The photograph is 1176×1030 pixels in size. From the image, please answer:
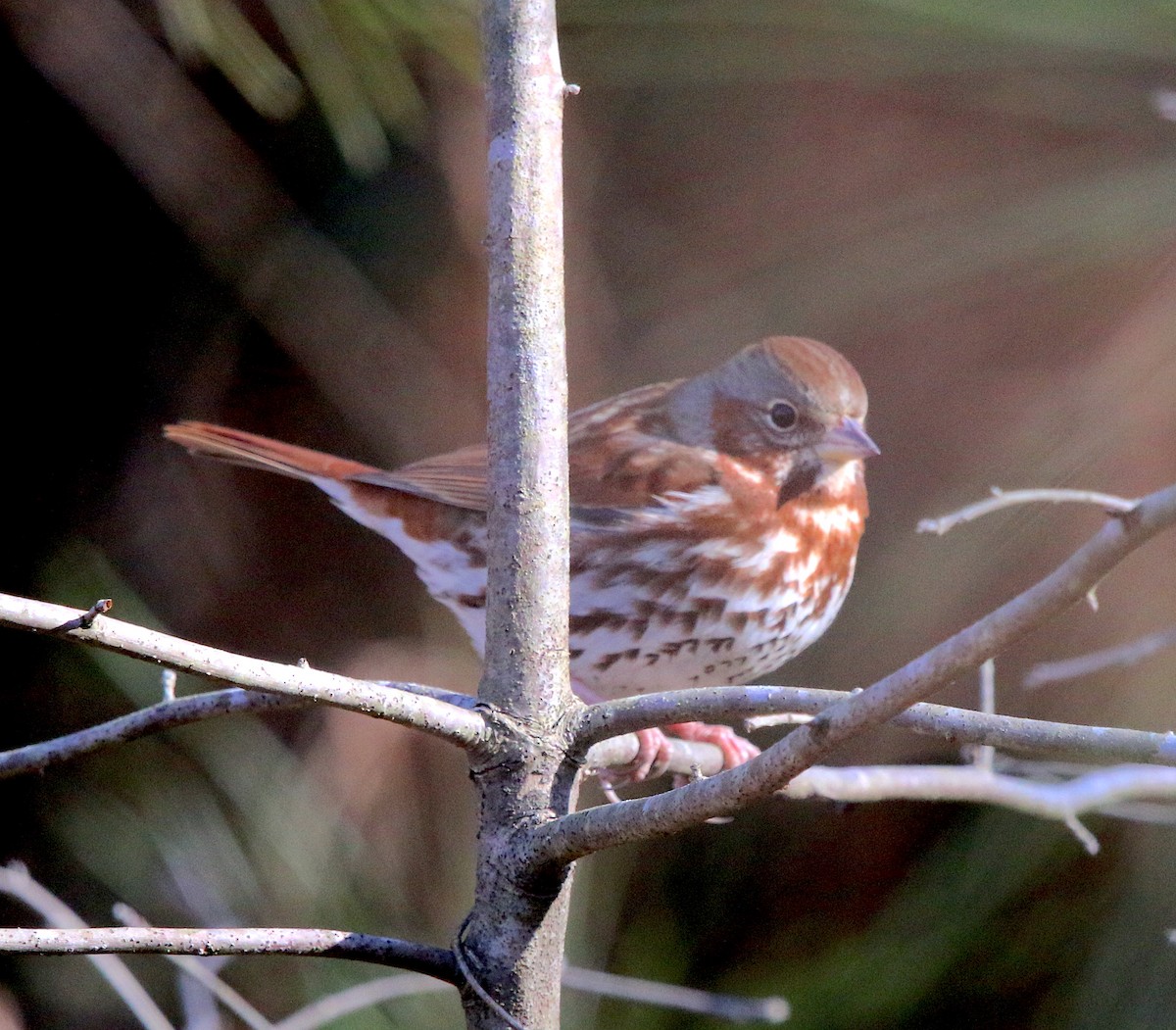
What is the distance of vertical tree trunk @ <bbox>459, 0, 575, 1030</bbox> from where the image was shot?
0.68 metres

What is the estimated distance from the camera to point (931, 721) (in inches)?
22.4

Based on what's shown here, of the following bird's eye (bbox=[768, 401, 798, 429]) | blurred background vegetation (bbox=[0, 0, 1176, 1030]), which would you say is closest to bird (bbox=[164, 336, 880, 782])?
bird's eye (bbox=[768, 401, 798, 429])

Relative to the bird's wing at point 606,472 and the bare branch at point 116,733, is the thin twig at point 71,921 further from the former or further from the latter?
the bird's wing at point 606,472

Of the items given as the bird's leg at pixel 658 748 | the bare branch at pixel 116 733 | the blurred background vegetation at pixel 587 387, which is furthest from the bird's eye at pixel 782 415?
the bare branch at pixel 116 733

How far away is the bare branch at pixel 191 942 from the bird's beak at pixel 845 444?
0.80 m

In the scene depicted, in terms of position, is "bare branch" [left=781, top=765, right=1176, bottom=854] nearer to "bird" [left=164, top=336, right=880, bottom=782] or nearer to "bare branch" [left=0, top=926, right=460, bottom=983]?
"bird" [left=164, top=336, right=880, bottom=782]

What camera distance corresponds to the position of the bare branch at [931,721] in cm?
53

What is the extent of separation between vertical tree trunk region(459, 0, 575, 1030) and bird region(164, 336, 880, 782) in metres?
0.54

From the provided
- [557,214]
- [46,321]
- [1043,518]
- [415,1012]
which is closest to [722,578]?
[1043,518]

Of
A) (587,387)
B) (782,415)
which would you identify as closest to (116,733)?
(782,415)

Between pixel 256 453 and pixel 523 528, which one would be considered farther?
pixel 256 453

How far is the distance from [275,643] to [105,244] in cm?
54

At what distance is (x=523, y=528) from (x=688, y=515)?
667 millimetres

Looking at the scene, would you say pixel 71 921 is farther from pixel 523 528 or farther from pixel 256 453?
pixel 523 528
